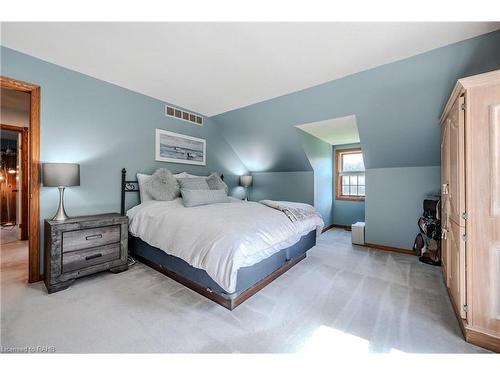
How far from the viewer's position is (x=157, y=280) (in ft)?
7.85

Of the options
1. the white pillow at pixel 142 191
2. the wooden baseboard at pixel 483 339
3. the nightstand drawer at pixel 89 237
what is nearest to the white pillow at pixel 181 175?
the white pillow at pixel 142 191

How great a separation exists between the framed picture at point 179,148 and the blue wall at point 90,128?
0.11 m

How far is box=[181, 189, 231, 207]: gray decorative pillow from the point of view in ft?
9.53

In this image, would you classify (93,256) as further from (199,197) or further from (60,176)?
(199,197)

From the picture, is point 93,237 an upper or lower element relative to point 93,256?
upper

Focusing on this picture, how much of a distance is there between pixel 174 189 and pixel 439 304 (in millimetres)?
3408

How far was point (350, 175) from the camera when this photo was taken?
527 centimetres

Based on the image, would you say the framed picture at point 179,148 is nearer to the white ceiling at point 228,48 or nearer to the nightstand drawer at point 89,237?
the white ceiling at point 228,48

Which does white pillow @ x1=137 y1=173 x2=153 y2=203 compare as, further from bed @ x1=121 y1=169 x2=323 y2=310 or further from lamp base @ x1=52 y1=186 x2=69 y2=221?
lamp base @ x1=52 y1=186 x2=69 y2=221

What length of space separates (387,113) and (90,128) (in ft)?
13.4

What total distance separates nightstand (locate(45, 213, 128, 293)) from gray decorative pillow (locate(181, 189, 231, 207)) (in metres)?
0.78

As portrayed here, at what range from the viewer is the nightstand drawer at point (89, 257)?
2193 millimetres

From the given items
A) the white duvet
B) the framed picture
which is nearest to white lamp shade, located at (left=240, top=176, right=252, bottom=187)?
the framed picture

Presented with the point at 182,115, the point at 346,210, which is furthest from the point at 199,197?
the point at 346,210
